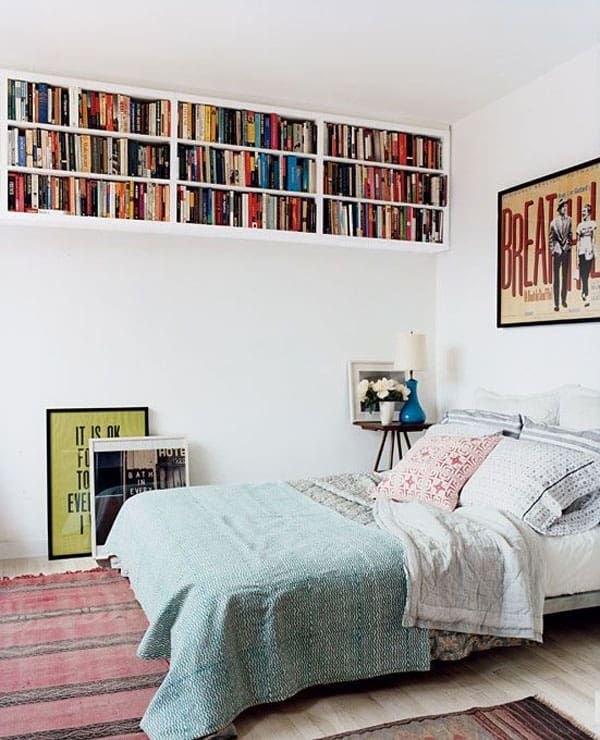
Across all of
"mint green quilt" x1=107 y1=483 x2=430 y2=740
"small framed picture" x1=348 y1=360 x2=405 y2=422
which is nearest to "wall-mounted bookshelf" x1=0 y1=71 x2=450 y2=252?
"small framed picture" x1=348 y1=360 x2=405 y2=422

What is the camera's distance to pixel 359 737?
8.21 ft

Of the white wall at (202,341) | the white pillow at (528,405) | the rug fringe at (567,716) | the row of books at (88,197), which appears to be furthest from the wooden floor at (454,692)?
the row of books at (88,197)

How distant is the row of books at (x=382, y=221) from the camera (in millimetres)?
4840

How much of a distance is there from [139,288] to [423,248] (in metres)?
1.84

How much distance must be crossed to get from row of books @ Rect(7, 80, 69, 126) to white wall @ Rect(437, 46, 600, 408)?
2.45 meters

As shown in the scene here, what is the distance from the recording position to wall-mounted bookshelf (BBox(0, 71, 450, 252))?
4.21m

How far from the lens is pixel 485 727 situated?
2.57m

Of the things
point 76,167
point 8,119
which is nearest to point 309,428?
point 76,167

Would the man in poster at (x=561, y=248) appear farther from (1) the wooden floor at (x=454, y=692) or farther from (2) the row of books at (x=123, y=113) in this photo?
(2) the row of books at (x=123, y=113)

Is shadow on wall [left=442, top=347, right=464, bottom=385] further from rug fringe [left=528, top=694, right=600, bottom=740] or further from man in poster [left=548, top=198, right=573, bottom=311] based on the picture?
rug fringe [left=528, top=694, right=600, bottom=740]

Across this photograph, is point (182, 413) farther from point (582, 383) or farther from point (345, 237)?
point (582, 383)

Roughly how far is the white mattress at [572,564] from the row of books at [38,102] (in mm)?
3250

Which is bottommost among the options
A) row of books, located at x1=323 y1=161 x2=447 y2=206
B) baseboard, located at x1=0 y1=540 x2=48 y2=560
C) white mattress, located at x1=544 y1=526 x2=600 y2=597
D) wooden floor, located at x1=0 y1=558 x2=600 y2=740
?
wooden floor, located at x1=0 y1=558 x2=600 y2=740

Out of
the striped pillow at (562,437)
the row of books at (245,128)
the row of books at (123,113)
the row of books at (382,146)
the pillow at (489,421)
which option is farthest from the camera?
the row of books at (382,146)
